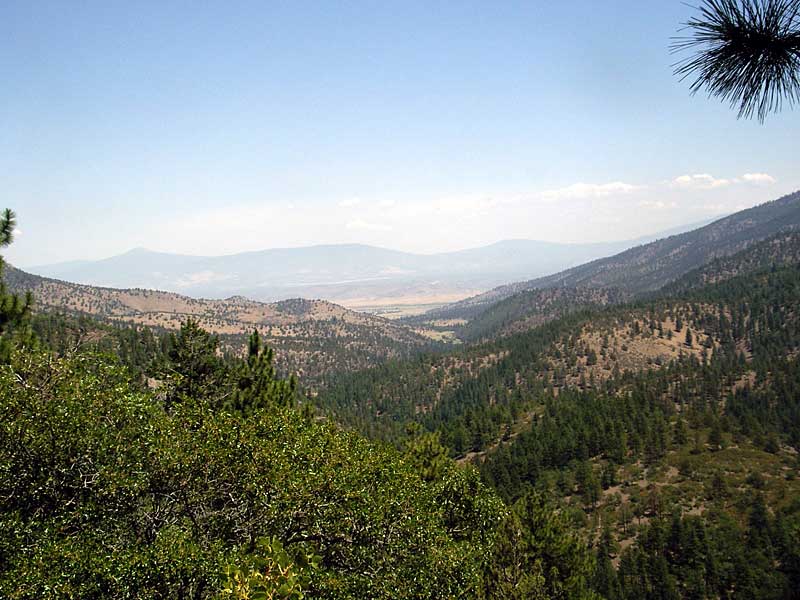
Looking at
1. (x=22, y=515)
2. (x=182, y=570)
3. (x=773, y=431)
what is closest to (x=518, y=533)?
(x=182, y=570)

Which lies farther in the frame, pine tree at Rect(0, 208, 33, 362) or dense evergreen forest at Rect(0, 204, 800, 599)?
pine tree at Rect(0, 208, 33, 362)

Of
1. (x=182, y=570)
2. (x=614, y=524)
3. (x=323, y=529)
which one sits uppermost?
(x=182, y=570)

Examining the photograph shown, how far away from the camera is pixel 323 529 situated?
13.9 metres

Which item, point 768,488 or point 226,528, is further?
point 768,488

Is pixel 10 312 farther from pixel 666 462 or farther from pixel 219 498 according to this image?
pixel 666 462

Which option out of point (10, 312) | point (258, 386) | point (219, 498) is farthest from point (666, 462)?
point (10, 312)

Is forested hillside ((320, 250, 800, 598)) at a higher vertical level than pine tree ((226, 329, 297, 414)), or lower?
lower

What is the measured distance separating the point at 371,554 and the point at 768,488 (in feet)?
332

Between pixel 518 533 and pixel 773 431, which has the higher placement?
pixel 518 533

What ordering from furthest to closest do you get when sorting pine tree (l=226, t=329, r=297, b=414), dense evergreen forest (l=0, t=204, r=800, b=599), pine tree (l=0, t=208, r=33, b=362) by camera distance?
pine tree (l=226, t=329, r=297, b=414)
pine tree (l=0, t=208, r=33, b=362)
dense evergreen forest (l=0, t=204, r=800, b=599)

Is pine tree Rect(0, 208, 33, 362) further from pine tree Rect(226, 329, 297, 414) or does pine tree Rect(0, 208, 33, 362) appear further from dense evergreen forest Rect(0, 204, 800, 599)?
pine tree Rect(226, 329, 297, 414)

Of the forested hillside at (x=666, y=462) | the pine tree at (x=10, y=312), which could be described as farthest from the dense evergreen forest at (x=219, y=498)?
the forested hillside at (x=666, y=462)

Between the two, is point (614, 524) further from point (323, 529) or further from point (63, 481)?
point (63, 481)

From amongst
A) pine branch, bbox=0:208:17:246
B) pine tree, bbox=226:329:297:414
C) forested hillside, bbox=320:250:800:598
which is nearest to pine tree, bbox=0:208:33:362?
pine branch, bbox=0:208:17:246
